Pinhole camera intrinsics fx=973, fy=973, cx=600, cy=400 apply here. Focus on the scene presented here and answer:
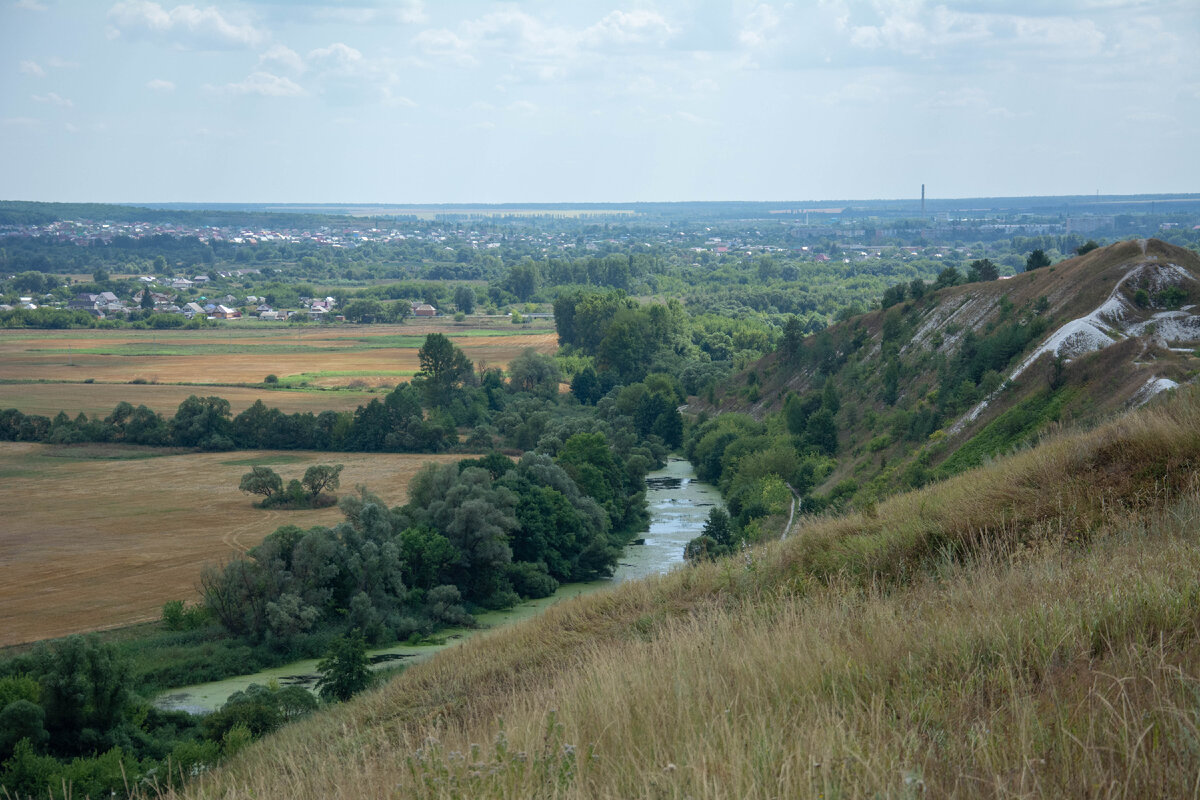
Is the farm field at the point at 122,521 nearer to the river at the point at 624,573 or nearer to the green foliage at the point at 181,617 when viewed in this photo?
the green foliage at the point at 181,617

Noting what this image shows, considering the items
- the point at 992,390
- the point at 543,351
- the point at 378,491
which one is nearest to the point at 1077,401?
the point at 992,390

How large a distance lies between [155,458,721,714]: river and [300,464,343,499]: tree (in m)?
17.1

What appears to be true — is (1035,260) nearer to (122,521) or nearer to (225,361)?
(122,521)

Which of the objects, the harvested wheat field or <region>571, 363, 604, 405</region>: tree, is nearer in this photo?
the harvested wheat field

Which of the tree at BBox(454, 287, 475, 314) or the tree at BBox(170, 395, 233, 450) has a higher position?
the tree at BBox(454, 287, 475, 314)

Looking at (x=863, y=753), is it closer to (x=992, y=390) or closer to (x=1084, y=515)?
(x=1084, y=515)

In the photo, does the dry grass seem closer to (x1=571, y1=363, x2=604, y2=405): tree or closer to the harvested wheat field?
the harvested wheat field

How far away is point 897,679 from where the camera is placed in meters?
5.98

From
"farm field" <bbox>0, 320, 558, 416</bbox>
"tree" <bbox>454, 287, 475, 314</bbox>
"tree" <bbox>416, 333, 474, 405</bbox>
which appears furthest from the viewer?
"tree" <bbox>454, 287, 475, 314</bbox>

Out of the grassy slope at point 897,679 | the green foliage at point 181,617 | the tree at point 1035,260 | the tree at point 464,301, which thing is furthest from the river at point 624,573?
the tree at point 464,301

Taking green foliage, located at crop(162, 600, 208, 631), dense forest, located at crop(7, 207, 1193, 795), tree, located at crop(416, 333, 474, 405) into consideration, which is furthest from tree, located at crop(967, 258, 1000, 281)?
green foliage, located at crop(162, 600, 208, 631)

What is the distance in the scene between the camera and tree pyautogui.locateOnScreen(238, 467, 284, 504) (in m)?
51.8

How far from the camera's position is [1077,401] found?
105 feet

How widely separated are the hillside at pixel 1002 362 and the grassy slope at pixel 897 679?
15.1m
